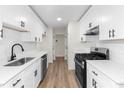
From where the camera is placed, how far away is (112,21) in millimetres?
1964

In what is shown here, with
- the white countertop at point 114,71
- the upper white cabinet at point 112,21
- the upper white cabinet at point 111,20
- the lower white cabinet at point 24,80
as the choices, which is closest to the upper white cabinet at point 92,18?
the upper white cabinet at point 111,20

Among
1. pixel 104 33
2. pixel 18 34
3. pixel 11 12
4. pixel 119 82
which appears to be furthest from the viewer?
pixel 18 34

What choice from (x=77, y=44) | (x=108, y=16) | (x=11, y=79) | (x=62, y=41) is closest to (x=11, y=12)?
(x=11, y=79)

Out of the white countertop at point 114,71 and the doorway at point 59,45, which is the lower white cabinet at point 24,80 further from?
the doorway at point 59,45

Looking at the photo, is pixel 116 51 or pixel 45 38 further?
pixel 45 38

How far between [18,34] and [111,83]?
104 inches

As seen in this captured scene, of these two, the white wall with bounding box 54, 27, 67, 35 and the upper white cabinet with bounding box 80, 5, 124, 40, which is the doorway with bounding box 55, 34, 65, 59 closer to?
the white wall with bounding box 54, 27, 67, 35

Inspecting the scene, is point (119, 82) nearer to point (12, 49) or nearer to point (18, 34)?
point (12, 49)

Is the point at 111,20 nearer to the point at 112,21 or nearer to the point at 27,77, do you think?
the point at 112,21

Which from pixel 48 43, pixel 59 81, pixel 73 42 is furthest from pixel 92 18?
pixel 48 43

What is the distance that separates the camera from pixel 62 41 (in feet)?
36.4

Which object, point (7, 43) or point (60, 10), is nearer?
point (7, 43)

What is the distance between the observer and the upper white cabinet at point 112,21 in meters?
1.69
